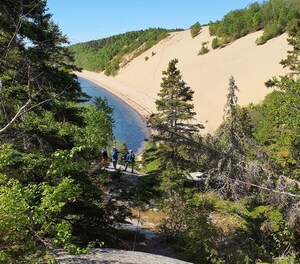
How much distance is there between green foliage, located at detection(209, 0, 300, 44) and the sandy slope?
240 cm

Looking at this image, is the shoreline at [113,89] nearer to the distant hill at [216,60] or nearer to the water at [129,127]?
the distant hill at [216,60]

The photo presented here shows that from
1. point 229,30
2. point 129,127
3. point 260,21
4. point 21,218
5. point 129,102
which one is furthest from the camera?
point 229,30

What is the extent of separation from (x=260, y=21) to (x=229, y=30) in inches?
292

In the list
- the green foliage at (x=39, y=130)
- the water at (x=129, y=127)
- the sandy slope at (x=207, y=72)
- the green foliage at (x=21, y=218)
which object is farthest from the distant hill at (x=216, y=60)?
the green foliage at (x=21, y=218)

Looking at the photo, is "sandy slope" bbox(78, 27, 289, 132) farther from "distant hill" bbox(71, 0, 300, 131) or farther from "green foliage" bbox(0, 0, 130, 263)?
"green foliage" bbox(0, 0, 130, 263)

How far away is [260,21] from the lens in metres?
93.3

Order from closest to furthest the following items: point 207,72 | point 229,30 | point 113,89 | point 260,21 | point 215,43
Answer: point 207,72 → point 260,21 → point 215,43 → point 229,30 → point 113,89

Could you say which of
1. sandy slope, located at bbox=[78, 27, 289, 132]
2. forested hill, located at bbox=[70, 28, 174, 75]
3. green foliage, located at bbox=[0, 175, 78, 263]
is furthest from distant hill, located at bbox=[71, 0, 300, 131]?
green foliage, located at bbox=[0, 175, 78, 263]

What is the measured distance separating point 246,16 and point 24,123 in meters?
95.0

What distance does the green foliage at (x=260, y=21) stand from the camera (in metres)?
82.3

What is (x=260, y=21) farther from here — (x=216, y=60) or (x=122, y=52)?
(x=122, y=52)

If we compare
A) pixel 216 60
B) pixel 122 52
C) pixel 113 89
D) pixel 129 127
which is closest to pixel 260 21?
pixel 216 60

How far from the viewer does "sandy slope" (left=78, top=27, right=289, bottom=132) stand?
66606 millimetres

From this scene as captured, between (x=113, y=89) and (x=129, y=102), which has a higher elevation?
(x=113, y=89)
